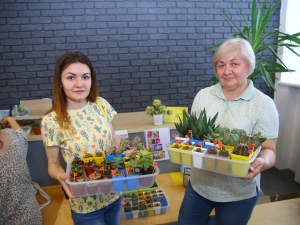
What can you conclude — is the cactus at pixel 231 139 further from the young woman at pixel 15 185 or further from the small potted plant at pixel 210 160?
the young woman at pixel 15 185

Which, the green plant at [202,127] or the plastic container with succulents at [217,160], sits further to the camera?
the green plant at [202,127]

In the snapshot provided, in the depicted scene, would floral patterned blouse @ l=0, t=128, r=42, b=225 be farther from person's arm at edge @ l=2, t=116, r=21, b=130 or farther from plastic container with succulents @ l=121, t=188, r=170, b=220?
plastic container with succulents @ l=121, t=188, r=170, b=220

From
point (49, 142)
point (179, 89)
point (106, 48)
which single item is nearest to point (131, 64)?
point (106, 48)

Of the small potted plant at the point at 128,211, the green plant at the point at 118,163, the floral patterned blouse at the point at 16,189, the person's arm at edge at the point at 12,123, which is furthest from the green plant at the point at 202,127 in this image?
the person's arm at edge at the point at 12,123

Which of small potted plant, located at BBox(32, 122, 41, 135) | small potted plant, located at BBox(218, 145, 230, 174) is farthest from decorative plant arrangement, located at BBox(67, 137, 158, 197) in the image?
small potted plant, located at BBox(32, 122, 41, 135)

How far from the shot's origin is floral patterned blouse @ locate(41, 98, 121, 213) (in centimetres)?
110

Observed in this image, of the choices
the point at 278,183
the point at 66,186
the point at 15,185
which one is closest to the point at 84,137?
the point at 66,186

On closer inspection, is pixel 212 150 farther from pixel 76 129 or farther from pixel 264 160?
pixel 76 129

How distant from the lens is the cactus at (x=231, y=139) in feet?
3.30

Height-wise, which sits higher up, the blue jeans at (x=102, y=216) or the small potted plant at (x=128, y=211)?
the blue jeans at (x=102, y=216)

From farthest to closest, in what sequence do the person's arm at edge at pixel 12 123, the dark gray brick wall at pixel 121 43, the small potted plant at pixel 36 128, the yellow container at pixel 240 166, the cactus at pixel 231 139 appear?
the dark gray brick wall at pixel 121 43, the small potted plant at pixel 36 128, the person's arm at edge at pixel 12 123, the cactus at pixel 231 139, the yellow container at pixel 240 166

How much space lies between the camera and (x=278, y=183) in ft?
9.39

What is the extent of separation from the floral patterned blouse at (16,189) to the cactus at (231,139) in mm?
1352

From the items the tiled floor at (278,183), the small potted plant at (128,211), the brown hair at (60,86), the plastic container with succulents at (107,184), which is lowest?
the tiled floor at (278,183)
